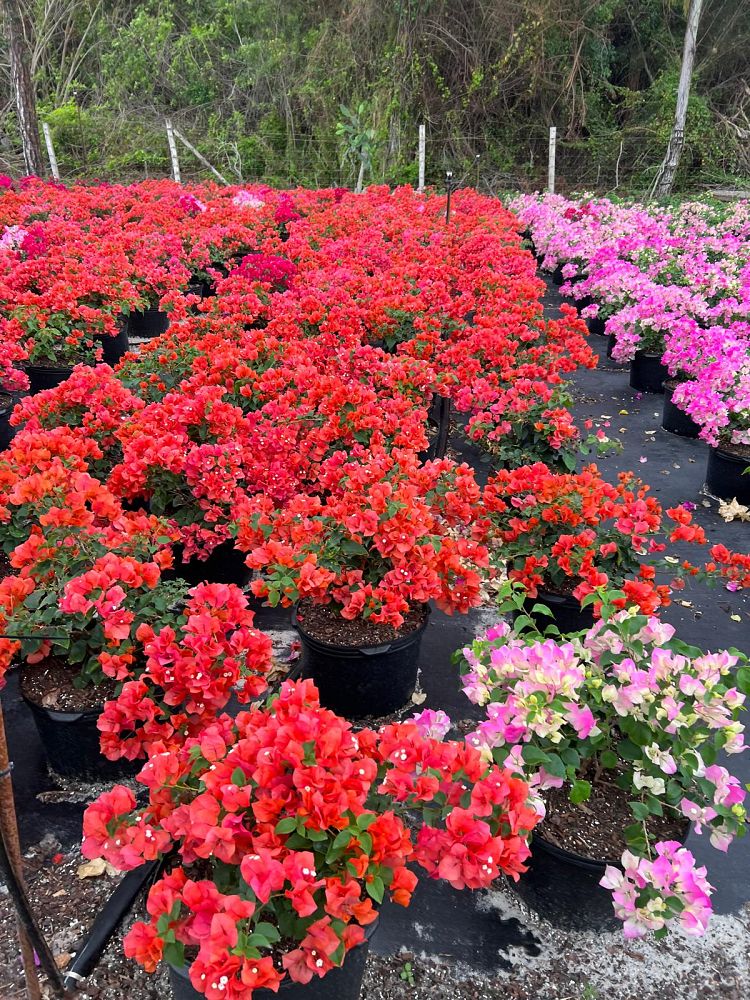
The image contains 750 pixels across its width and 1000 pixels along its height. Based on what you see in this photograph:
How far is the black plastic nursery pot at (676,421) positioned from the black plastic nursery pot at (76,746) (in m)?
4.23

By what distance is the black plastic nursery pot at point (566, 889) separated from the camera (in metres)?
1.74

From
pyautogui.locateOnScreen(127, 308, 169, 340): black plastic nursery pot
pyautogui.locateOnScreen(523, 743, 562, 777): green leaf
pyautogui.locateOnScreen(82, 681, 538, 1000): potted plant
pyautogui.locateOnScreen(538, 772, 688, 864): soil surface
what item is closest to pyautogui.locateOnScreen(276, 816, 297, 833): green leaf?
pyautogui.locateOnScreen(82, 681, 538, 1000): potted plant

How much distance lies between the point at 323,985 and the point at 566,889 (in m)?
0.71

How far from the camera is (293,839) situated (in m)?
1.31

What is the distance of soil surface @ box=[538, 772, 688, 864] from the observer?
1.77m

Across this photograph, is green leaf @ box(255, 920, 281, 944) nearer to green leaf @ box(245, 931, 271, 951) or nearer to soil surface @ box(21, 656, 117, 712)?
green leaf @ box(245, 931, 271, 951)

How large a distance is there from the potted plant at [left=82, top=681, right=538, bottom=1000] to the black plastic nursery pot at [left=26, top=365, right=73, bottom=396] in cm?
426

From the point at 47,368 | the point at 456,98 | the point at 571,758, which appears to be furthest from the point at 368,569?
the point at 456,98

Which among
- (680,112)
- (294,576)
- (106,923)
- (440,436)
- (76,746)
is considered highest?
(680,112)

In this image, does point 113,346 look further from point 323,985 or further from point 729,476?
point 323,985

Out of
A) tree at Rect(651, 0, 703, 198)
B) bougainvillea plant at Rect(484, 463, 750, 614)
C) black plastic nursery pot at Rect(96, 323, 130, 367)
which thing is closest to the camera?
bougainvillea plant at Rect(484, 463, 750, 614)

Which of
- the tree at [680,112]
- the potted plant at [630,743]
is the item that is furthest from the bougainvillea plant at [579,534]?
the tree at [680,112]

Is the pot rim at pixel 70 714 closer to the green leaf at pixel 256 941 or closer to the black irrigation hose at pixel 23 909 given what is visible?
the black irrigation hose at pixel 23 909

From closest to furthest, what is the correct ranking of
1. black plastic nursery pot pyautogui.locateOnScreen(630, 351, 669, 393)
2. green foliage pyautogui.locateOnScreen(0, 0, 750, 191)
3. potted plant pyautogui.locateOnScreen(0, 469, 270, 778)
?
potted plant pyautogui.locateOnScreen(0, 469, 270, 778)
black plastic nursery pot pyautogui.locateOnScreen(630, 351, 669, 393)
green foliage pyautogui.locateOnScreen(0, 0, 750, 191)
